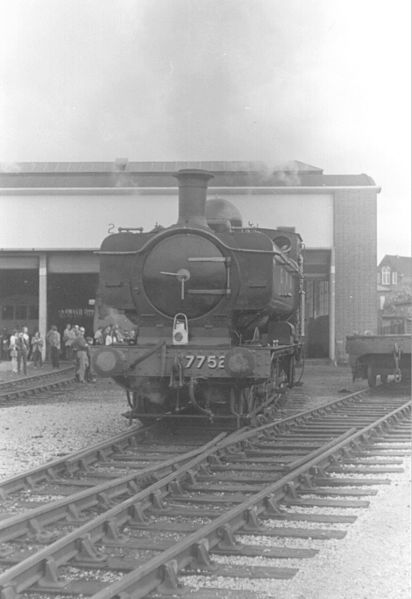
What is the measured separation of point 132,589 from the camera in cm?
401

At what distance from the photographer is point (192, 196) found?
32.5ft

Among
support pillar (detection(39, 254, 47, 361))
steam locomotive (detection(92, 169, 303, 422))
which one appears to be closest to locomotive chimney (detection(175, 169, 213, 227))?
steam locomotive (detection(92, 169, 303, 422))

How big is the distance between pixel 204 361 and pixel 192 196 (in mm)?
2092

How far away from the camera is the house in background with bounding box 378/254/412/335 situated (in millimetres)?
20656

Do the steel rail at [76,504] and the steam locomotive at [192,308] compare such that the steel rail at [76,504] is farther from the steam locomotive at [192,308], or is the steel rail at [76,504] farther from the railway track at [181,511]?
the steam locomotive at [192,308]

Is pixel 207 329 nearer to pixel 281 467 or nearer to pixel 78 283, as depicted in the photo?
pixel 281 467

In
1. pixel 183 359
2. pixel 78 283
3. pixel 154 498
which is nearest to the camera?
pixel 154 498

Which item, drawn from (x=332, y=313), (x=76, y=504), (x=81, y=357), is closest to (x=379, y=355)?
(x=81, y=357)

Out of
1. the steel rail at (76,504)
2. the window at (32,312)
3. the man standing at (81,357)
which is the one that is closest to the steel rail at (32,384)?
the man standing at (81,357)

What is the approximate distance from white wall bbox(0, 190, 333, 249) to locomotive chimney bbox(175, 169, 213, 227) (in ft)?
53.2

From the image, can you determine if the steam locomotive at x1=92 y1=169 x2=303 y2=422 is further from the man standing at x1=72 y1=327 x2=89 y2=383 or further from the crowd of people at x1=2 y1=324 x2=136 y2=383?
the man standing at x1=72 y1=327 x2=89 y2=383

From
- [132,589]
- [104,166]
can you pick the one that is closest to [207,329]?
[132,589]

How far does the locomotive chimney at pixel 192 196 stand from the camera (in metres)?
9.90

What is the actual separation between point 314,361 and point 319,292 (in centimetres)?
576
